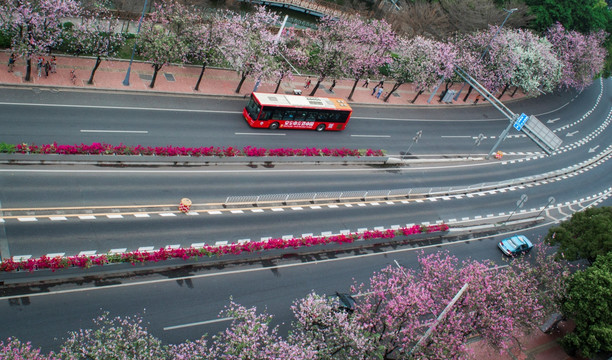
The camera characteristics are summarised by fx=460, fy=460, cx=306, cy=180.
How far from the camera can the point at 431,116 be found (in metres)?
69.6

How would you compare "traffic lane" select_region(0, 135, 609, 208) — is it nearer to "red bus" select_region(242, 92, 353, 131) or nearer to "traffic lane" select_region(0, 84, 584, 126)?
"red bus" select_region(242, 92, 353, 131)

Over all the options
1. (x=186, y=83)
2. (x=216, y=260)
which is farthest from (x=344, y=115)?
(x=216, y=260)

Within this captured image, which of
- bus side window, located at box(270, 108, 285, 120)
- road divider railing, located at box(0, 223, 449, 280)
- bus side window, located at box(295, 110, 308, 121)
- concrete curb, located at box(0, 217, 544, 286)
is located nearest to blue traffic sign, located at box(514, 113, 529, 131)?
concrete curb, located at box(0, 217, 544, 286)

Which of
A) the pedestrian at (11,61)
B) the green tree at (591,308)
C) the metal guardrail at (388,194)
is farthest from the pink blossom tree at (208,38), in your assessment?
the green tree at (591,308)

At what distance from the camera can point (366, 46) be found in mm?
64188

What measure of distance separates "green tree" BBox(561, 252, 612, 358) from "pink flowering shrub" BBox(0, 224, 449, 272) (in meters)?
13.8

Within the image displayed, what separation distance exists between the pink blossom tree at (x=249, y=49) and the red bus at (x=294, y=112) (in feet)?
11.5

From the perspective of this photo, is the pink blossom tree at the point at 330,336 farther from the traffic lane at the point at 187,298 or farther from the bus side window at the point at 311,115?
the bus side window at the point at 311,115

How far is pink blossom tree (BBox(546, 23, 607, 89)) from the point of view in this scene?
274ft

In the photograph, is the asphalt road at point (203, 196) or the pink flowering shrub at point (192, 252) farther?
the asphalt road at point (203, 196)

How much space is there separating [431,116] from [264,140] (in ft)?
101

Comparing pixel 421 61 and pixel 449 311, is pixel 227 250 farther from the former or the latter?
pixel 421 61

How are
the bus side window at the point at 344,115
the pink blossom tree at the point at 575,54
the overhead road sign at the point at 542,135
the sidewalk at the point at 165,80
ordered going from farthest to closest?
the pink blossom tree at the point at 575,54
the bus side window at the point at 344,115
the overhead road sign at the point at 542,135
the sidewalk at the point at 165,80

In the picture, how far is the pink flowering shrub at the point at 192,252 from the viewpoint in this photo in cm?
2789
